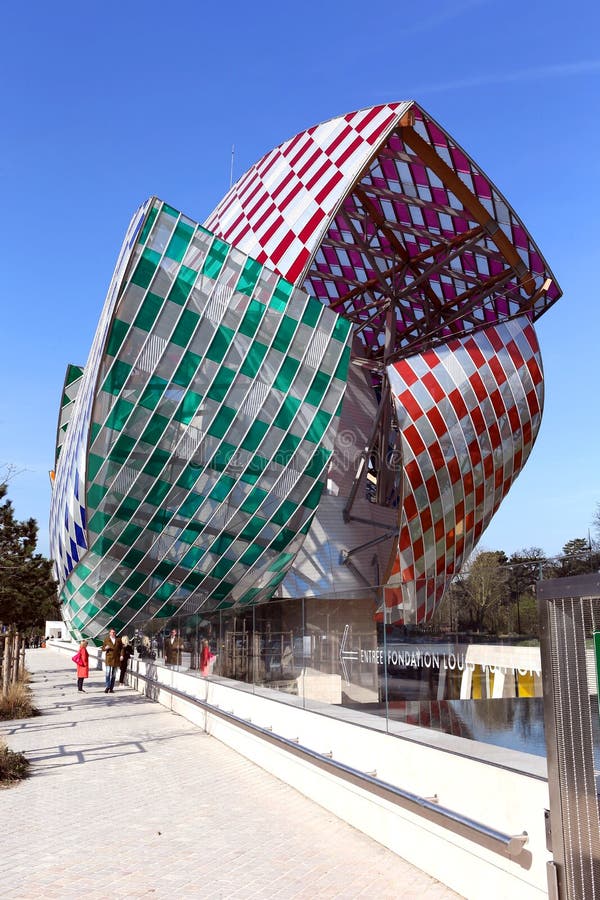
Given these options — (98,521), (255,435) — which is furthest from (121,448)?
(255,435)

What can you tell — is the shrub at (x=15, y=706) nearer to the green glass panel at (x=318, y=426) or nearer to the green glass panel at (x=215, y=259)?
the green glass panel at (x=318, y=426)

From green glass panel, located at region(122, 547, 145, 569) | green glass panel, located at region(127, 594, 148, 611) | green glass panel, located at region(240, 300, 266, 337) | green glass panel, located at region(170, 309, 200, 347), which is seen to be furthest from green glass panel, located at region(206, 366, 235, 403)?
green glass panel, located at region(127, 594, 148, 611)

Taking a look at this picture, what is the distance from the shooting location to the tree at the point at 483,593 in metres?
6.12

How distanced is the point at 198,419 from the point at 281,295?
483 cm

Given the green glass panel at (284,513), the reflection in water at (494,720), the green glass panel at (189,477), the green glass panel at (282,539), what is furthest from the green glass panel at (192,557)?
the reflection in water at (494,720)

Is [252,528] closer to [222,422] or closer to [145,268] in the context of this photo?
[222,422]

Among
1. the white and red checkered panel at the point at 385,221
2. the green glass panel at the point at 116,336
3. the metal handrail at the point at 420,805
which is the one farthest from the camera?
the white and red checkered panel at the point at 385,221

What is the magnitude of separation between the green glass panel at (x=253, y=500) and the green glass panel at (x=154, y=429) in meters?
3.76

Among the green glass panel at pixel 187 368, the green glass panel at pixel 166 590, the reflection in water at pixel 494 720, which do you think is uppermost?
the green glass panel at pixel 187 368

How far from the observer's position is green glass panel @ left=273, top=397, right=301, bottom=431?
26.4m

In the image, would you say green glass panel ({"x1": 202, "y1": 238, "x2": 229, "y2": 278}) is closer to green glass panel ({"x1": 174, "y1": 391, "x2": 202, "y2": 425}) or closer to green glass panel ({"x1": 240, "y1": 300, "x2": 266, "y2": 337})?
green glass panel ({"x1": 240, "y1": 300, "x2": 266, "y2": 337})

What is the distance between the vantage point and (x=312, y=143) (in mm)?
29906

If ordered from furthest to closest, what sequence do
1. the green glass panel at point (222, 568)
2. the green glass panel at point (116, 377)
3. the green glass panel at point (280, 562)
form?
the green glass panel at point (280, 562), the green glass panel at point (222, 568), the green glass panel at point (116, 377)

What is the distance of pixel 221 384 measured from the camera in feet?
83.7
